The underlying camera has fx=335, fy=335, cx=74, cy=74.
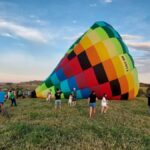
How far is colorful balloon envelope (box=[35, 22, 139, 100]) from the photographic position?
3053 centimetres

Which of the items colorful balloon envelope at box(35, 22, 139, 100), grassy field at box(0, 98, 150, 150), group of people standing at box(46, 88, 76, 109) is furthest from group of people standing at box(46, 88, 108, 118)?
grassy field at box(0, 98, 150, 150)

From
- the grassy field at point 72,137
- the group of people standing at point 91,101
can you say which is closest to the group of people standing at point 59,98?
the group of people standing at point 91,101

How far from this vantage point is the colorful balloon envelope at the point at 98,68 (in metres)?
30.5

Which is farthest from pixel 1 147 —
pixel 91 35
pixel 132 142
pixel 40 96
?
pixel 40 96

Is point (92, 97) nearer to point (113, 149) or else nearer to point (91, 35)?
point (113, 149)

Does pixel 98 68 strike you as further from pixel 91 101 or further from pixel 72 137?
pixel 72 137

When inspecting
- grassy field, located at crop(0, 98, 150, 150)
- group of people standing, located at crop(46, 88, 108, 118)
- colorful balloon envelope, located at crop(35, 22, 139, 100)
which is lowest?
grassy field, located at crop(0, 98, 150, 150)

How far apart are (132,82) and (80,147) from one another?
2106cm

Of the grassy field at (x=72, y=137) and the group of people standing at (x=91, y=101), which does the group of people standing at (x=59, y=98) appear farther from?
the grassy field at (x=72, y=137)

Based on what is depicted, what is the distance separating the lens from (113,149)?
1183cm

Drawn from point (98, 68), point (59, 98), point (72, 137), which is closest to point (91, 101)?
point (59, 98)

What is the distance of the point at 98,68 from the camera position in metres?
30.4

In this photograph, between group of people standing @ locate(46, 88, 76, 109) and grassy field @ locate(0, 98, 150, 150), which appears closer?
grassy field @ locate(0, 98, 150, 150)

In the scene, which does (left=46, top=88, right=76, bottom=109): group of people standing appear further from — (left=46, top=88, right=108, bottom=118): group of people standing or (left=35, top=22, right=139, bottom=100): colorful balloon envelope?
(left=35, top=22, right=139, bottom=100): colorful balloon envelope
